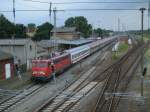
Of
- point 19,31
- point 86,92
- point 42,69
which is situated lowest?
point 86,92

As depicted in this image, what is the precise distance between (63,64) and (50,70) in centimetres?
701

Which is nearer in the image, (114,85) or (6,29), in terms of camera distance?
(114,85)

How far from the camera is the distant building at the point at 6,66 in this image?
42406 millimetres

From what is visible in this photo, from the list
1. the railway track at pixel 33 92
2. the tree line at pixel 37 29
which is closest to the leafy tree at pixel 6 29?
the tree line at pixel 37 29

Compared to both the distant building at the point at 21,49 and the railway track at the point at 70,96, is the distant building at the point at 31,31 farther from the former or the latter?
the railway track at the point at 70,96

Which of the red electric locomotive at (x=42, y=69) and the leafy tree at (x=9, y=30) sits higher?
the leafy tree at (x=9, y=30)

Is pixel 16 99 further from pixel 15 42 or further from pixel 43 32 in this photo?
pixel 43 32

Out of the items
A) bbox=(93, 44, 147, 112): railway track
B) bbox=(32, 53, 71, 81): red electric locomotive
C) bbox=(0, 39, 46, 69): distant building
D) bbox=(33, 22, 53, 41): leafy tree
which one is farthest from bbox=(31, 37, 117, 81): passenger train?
bbox=(33, 22, 53, 41): leafy tree

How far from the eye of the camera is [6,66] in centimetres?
4356

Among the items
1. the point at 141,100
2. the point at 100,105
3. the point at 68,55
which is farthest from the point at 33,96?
the point at 68,55

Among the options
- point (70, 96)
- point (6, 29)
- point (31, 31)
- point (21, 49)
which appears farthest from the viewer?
point (31, 31)

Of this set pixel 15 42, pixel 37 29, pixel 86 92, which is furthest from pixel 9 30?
pixel 86 92

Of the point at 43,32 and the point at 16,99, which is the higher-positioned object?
the point at 43,32

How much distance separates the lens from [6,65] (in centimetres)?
4359
